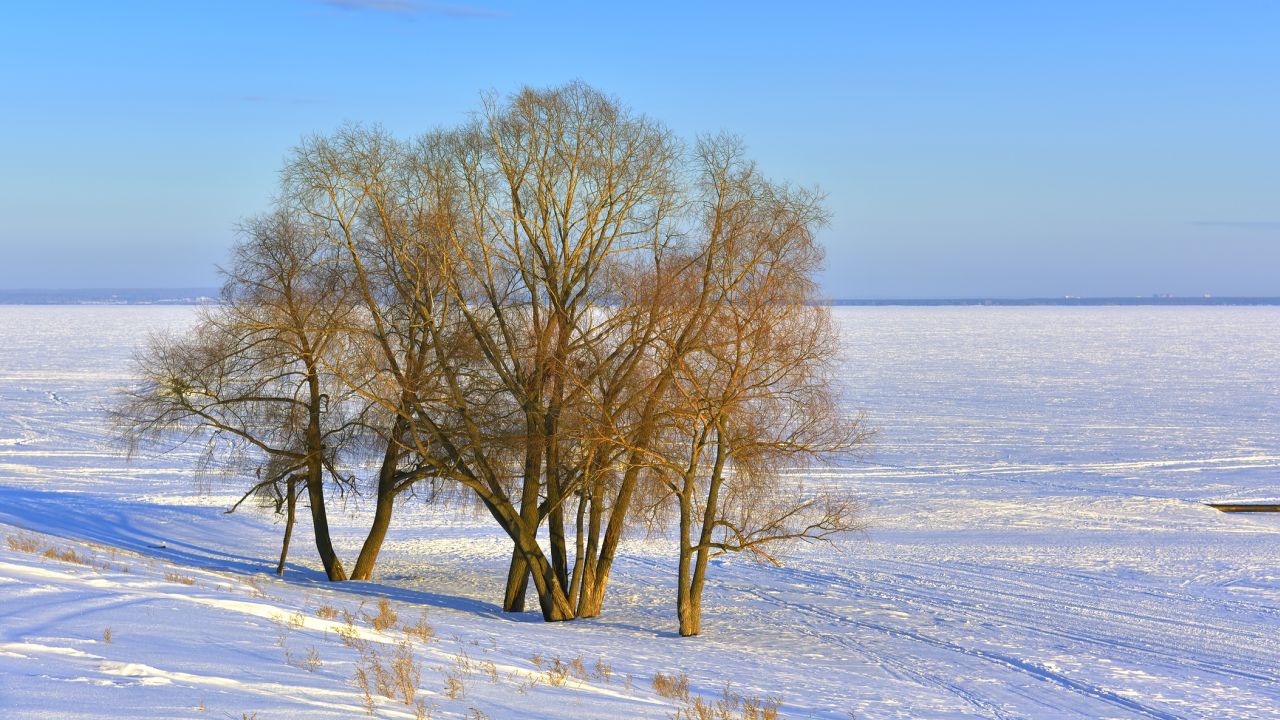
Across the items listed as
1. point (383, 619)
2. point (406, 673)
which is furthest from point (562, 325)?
point (406, 673)

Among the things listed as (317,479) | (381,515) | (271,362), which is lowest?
(381,515)

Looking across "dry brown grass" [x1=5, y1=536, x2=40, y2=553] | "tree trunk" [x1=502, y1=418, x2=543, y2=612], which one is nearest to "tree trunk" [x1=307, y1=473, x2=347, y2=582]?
"tree trunk" [x1=502, y1=418, x2=543, y2=612]

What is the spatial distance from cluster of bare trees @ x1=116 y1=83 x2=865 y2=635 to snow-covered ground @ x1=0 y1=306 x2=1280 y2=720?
6.68 ft

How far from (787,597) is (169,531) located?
16414 mm

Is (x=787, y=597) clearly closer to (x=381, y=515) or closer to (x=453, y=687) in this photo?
(x=381, y=515)

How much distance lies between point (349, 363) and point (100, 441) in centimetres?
2777

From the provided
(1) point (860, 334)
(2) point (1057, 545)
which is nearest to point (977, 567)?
(2) point (1057, 545)

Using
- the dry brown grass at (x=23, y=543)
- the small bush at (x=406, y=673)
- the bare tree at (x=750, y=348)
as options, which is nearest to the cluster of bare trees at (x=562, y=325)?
the bare tree at (x=750, y=348)

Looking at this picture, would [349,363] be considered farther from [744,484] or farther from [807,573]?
[807,573]

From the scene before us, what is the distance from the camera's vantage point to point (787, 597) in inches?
931

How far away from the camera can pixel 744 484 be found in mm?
19953

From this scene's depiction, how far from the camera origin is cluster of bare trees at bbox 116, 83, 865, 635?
1917 cm

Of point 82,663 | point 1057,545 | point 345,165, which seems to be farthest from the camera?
point 1057,545

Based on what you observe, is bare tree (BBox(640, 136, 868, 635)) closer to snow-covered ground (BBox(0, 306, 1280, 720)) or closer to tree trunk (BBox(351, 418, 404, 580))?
snow-covered ground (BBox(0, 306, 1280, 720))
